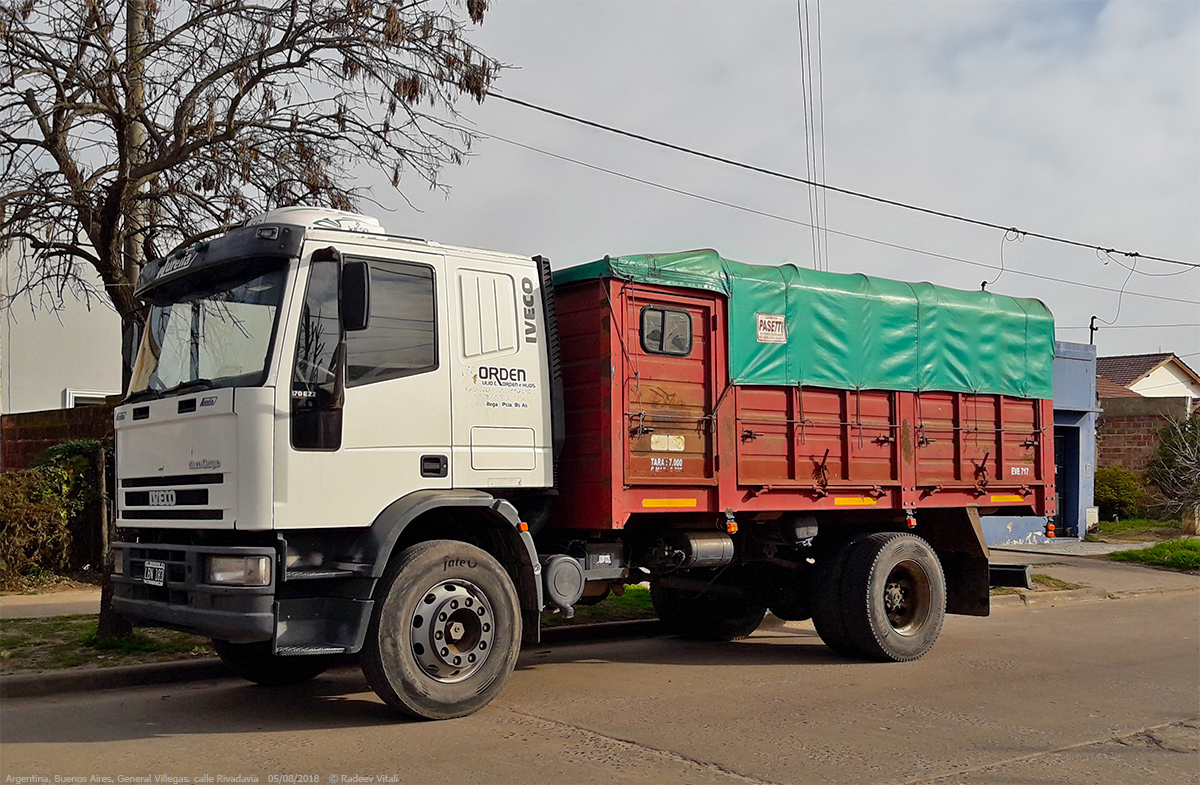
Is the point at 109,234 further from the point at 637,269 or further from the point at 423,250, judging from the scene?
the point at 637,269

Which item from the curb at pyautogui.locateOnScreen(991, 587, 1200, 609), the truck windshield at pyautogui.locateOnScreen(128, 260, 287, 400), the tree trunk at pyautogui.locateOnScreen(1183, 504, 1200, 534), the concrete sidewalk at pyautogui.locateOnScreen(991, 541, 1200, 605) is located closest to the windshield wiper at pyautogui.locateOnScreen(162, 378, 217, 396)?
the truck windshield at pyautogui.locateOnScreen(128, 260, 287, 400)

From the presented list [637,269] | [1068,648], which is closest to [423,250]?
[637,269]

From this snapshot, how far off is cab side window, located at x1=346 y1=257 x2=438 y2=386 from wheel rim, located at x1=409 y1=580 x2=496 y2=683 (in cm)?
138

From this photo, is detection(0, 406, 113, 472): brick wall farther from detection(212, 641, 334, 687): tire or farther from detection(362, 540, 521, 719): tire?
detection(362, 540, 521, 719): tire

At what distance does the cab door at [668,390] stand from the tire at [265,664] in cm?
→ 266

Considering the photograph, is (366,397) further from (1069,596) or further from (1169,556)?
(1169,556)

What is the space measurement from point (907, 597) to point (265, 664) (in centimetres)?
537

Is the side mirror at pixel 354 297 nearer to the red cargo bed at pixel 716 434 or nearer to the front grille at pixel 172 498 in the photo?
the front grille at pixel 172 498

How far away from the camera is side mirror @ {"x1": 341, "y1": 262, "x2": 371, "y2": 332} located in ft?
21.8

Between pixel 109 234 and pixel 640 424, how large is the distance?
15.1ft

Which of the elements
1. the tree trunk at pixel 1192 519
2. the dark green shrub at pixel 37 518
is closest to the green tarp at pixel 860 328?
the dark green shrub at pixel 37 518

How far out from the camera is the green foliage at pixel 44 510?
12570mm

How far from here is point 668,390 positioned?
8.35 m

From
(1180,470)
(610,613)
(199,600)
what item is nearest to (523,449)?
(199,600)
